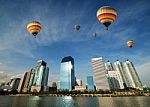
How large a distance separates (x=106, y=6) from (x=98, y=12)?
8.08 feet

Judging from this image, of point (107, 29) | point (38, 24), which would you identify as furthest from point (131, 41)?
point (38, 24)

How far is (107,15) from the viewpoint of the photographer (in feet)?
125

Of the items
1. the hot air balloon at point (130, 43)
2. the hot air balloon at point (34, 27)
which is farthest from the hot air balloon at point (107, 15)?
the hot air balloon at point (130, 43)

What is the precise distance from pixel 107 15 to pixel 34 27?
21146mm

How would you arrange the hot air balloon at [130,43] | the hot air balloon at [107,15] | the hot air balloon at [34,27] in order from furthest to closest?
the hot air balloon at [130,43], the hot air balloon at [34,27], the hot air balloon at [107,15]

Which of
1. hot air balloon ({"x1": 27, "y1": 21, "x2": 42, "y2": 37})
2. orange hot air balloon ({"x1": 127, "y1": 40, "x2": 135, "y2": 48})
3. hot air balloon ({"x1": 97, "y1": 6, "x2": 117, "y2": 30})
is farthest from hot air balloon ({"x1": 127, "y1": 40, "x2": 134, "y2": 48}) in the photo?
hot air balloon ({"x1": 27, "y1": 21, "x2": 42, "y2": 37})

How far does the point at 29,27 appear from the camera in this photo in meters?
45.5

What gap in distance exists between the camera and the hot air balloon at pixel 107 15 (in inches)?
1497

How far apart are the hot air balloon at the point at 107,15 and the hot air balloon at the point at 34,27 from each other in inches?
716

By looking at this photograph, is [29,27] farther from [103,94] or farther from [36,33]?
[103,94]

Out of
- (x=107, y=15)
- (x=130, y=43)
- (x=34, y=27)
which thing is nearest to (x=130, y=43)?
(x=130, y=43)

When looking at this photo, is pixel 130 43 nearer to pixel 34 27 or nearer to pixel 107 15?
pixel 107 15

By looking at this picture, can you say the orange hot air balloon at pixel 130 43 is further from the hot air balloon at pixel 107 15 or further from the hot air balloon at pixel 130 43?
the hot air balloon at pixel 107 15

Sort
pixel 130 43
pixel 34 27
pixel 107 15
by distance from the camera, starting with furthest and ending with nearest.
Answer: pixel 130 43 → pixel 34 27 → pixel 107 15
